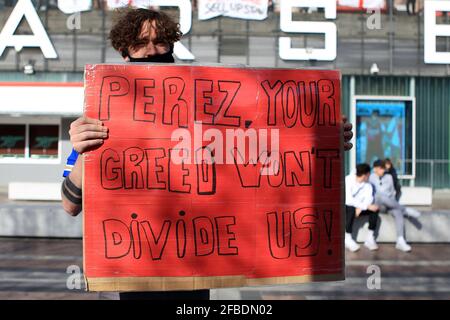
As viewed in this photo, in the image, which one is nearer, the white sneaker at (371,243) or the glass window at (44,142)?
the white sneaker at (371,243)

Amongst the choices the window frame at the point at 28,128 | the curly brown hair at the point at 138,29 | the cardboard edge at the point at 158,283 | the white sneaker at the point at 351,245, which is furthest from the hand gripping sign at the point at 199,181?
the window frame at the point at 28,128

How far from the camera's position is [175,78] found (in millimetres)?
2408

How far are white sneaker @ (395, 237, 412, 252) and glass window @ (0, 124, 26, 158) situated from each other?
17664 millimetres

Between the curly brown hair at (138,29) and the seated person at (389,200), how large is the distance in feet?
31.0

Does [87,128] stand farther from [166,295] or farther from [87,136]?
[166,295]

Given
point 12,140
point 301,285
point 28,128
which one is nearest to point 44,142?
point 28,128

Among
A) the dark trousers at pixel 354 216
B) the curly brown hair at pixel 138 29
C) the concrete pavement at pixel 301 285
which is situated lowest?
the concrete pavement at pixel 301 285

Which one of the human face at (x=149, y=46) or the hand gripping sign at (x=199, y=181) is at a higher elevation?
the human face at (x=149, y=46)

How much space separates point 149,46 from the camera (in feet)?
7.97

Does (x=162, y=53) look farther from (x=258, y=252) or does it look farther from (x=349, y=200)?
(x=349, y=200)

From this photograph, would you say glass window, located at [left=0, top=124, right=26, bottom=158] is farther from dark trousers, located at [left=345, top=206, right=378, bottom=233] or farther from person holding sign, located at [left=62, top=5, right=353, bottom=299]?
person holding sign, located at [left=62, top=5, right=353, bottom=299]

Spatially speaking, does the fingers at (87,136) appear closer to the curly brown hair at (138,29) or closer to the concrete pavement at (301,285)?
the curly brown hair at (138,29)

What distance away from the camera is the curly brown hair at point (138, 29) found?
2.38 m
